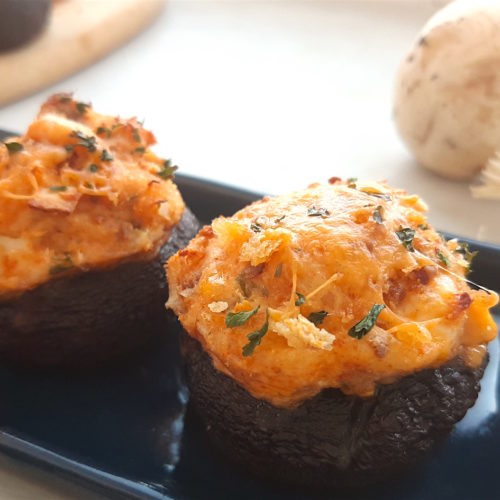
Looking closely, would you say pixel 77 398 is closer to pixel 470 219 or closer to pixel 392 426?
pixel 392 426

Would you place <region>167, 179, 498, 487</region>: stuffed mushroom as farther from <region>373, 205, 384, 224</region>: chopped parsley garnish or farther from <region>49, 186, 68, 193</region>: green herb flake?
<region>49, 186, 68, 193</region>: green herb flake

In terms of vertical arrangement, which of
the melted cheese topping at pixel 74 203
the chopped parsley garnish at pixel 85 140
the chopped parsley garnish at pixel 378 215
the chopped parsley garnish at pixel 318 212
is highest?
the chopped parsley garnish at pixel 378 215

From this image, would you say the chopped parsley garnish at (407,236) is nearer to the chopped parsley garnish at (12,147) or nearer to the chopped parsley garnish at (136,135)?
the chopped parsley garnish at (136,135)

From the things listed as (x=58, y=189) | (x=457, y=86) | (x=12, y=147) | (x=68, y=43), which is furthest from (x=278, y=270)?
(x=68, y=43)

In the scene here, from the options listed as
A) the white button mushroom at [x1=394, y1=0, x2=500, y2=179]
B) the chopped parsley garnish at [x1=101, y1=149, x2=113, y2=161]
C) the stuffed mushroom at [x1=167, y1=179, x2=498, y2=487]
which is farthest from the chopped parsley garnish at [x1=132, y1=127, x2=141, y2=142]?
the white button mushroom at [x1=394, y1=0, x2=500, y2=179]

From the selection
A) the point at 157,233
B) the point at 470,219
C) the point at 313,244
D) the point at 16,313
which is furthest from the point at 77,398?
the point at 470,219

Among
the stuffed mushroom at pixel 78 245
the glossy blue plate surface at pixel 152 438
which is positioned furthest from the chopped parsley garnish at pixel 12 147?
the glossy blue plate surface at pixel 152 438

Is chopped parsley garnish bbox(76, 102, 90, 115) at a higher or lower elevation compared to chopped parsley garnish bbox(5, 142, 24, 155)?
higher
